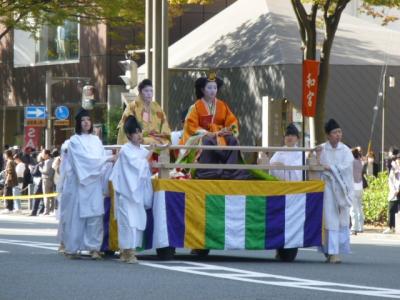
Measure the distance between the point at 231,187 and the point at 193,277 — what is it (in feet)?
10.1

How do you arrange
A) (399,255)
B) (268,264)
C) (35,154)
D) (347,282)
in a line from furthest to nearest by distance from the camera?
(35,154), (399,255), (268,264), (347,282)

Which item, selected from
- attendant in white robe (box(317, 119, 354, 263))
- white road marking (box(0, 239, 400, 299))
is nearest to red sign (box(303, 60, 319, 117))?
attendant in white robe (box(317, 119, 354, 263))

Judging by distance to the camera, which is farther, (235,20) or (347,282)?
(235,20)

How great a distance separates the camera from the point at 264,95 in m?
38.1

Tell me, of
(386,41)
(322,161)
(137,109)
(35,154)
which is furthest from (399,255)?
(35,154)

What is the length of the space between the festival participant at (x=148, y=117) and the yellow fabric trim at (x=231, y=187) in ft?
4.41

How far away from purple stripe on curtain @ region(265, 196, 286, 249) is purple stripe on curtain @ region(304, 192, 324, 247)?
326mm

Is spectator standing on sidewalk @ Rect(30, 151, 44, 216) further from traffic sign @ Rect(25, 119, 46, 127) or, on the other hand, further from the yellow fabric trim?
the yellow fabric trim

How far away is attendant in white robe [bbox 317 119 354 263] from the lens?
1566 centimetres

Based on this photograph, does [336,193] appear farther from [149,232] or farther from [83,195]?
[83,195]

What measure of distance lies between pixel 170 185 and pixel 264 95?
23.2 m

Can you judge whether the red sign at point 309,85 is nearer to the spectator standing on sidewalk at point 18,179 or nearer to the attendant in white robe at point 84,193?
the spectator standing on sidewalk at point 18,179

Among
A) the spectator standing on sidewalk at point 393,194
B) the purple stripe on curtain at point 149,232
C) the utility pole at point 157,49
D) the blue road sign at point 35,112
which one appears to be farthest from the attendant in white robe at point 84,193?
the blue road sign at point 35,112

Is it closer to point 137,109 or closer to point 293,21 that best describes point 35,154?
point 293,21
